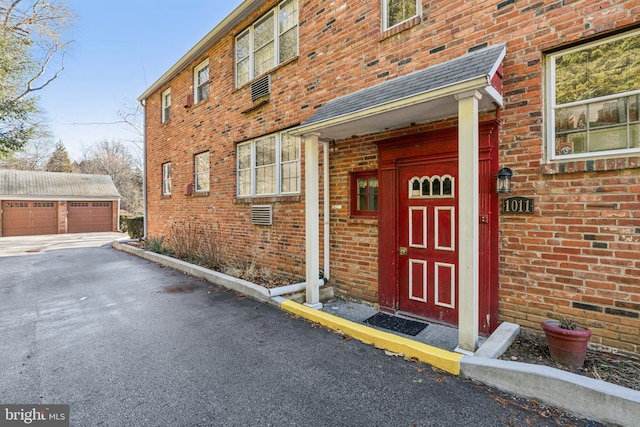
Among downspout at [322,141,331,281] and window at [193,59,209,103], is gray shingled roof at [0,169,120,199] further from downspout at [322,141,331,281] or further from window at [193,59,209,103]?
downspout at [322,141,331,281]

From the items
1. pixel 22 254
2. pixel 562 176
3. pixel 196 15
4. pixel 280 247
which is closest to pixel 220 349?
pixel 280 247

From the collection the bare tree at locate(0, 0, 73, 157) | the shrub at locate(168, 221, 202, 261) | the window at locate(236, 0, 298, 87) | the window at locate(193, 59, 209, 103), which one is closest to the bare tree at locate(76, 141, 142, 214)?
the bare tree at locate(0, 0, 73, 157)

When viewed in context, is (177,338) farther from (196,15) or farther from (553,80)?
(196,15)

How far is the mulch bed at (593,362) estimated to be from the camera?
2.65 m

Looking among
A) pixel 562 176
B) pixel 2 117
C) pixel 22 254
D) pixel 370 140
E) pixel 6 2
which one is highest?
pixel 6 2

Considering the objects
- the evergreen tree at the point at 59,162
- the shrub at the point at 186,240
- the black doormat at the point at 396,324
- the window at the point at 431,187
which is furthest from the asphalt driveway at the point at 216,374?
the evergreen tree at the point at 59,162

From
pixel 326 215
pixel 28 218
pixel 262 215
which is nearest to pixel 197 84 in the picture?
pixel 262 215

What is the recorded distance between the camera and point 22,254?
40.9ft

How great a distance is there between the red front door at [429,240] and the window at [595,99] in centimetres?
125

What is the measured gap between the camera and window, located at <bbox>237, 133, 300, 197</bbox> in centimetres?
668

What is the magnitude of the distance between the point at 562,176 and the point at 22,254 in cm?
1771

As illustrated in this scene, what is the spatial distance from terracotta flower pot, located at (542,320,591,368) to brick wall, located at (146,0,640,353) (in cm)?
52

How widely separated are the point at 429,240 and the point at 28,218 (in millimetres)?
28852

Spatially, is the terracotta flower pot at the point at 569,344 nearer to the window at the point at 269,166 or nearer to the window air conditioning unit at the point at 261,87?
the window at the point at 269,166
